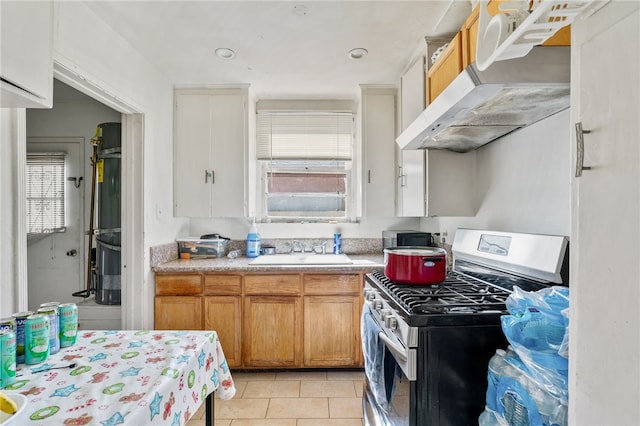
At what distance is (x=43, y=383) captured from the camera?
0.94 m

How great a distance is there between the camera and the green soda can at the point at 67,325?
1.18 meters

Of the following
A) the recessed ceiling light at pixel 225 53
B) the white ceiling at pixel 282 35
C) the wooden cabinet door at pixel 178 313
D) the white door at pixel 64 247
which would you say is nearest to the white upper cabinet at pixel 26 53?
the white ceiling at pixel 282 35

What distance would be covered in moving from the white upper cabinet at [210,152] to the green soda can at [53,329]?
5.27 feet

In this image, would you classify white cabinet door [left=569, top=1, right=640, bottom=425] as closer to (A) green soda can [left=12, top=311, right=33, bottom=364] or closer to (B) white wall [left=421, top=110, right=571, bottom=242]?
(B) white wall [left=421, top=110, right=571, bottom=242]

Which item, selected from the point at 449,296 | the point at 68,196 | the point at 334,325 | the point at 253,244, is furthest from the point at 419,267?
the point at 68,196

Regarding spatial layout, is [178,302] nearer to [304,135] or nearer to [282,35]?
[304,135]

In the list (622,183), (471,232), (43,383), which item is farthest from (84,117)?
(622,183)

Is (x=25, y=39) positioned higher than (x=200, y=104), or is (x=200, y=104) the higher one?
(x=200, y=104)

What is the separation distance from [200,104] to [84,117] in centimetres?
106

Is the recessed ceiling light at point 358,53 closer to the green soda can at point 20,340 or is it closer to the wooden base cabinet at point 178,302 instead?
the wooden base cabinet at point 178,302

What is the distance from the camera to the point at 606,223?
0.55 metres

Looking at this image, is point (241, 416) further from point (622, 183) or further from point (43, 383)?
point (622, 183)

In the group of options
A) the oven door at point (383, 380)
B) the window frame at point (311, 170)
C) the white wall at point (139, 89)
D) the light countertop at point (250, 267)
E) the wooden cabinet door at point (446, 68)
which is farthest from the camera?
the window frame at point (311, 170)

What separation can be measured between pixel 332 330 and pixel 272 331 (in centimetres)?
46
